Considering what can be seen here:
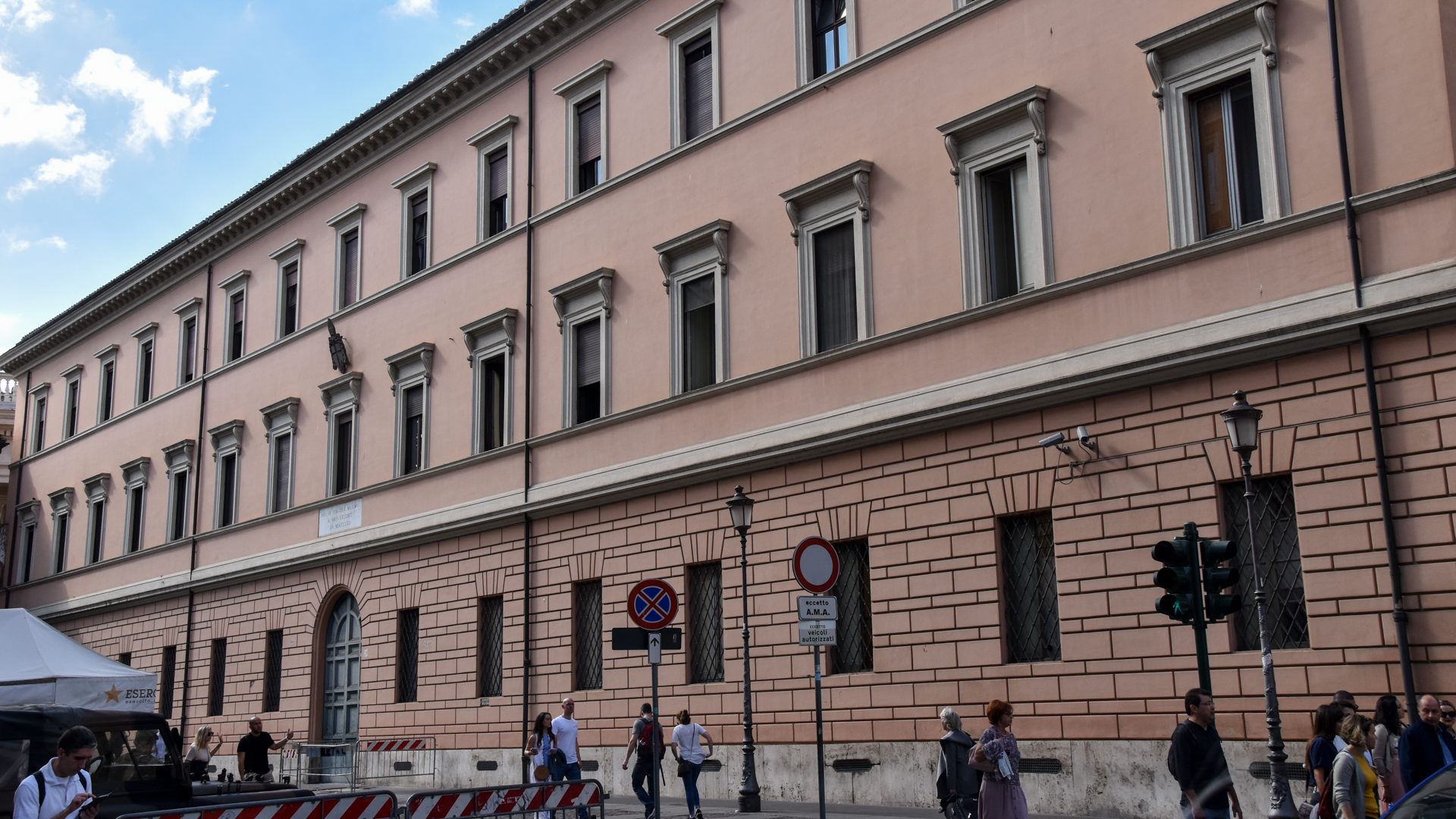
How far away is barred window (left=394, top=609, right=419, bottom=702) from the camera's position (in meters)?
27.6

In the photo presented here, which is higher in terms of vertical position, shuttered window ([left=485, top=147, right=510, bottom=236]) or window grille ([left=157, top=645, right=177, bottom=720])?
shuttered window ([left=485, top=147, right=510, bottom=236])

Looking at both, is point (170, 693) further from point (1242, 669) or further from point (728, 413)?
point (1242, 669)

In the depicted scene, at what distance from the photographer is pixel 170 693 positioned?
1423 inches

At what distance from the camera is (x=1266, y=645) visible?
12.5 metres

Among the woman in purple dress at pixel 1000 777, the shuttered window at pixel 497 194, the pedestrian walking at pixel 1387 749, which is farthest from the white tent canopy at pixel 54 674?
the pedestrian walking at pixel 1387 749

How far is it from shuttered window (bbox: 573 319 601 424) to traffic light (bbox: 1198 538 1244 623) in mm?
13490

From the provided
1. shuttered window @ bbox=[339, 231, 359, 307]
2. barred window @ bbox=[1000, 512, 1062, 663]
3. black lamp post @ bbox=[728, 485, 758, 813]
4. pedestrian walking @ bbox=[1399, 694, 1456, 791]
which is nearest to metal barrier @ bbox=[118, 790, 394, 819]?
pedestrian walking @ bbox=[1399, 694, 1456, 791]

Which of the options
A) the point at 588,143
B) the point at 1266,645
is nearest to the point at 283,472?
the point at 588,143

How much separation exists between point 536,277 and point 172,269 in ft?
59.3

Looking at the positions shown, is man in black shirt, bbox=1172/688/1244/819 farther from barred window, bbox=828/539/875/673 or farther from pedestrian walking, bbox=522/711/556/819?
pedestrian walking, bbox=522/711/556/819

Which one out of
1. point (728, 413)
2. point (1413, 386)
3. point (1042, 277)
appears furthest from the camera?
point (728, 413)

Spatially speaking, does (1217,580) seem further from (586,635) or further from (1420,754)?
(586,635)

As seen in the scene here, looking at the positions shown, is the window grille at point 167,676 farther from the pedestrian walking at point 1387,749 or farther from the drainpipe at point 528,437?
the pedestrian walking at point 1387,749

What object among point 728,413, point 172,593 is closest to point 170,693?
point 172,593
